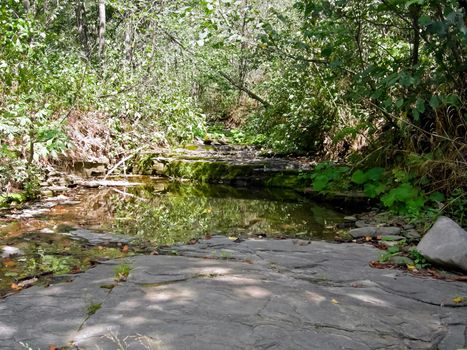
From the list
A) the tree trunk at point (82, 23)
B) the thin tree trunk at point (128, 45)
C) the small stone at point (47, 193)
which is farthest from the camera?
the tree trunk at point (82, 23)

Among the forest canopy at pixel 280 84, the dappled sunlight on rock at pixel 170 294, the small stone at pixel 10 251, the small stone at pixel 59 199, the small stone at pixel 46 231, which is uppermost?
the forest canopy at pixel 280 84

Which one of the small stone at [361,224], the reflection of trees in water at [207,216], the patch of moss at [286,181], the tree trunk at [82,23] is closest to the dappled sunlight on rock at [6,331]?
the reflection of trees in water at [207,216]

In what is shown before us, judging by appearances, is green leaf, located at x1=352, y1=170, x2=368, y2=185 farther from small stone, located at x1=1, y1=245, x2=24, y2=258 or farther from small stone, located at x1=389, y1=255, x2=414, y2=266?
small stone, located at x1=1, y1=245, x2=24, y2=258

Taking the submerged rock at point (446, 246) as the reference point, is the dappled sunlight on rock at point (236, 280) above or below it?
below

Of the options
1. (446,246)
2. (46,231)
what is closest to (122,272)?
(46,231)

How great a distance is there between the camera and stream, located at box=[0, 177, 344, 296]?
12.5 ft

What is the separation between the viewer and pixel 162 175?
33.0ft

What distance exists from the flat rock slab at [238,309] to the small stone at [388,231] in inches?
52.8

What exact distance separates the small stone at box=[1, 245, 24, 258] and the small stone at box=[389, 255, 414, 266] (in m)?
3.13

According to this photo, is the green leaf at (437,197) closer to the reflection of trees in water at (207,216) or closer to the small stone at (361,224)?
the small stone at (361,224)

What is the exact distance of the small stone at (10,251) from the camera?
12.7 ft

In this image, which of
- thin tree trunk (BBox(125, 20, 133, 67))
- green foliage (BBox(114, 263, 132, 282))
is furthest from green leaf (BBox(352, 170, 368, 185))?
thin tree trunk (BBox(125, 20, 133, 67))

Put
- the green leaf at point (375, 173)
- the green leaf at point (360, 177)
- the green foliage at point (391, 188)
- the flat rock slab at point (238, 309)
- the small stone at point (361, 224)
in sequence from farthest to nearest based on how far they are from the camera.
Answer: the green leaf at point (360, 177)
the green leaf at point (375, 173)
the small stone at point (361, 224)
the green foliage at point (391, 188)
the flat rock slab at point (238, 309)

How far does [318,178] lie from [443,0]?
344cm
